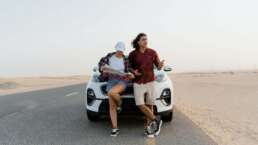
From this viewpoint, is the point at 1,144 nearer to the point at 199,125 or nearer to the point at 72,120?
the point at 72,120

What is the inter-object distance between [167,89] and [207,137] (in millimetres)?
1345

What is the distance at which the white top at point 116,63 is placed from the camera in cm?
710

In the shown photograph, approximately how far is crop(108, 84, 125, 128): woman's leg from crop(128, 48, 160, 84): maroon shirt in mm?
326

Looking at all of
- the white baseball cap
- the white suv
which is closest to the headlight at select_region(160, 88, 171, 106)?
the white suv

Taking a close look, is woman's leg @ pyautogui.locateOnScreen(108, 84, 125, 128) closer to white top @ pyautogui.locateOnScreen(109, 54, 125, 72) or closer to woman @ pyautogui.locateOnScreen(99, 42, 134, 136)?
woman @ pyautogui.locateOnScreen(99, 42, 134, 136)

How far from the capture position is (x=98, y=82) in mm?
7809

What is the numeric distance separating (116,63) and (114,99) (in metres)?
0.67

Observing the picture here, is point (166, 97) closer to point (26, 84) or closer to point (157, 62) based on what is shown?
point (157, 62)

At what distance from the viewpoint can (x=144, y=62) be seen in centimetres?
686

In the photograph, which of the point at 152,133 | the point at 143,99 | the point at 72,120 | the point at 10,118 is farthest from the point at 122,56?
the point at 10,118

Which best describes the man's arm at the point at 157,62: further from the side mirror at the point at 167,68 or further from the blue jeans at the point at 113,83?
the side mirror at the point at 167,68

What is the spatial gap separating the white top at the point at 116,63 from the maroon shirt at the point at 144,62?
19cm

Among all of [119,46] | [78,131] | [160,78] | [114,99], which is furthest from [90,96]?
[160,78]

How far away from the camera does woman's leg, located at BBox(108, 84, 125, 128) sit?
275 inches
